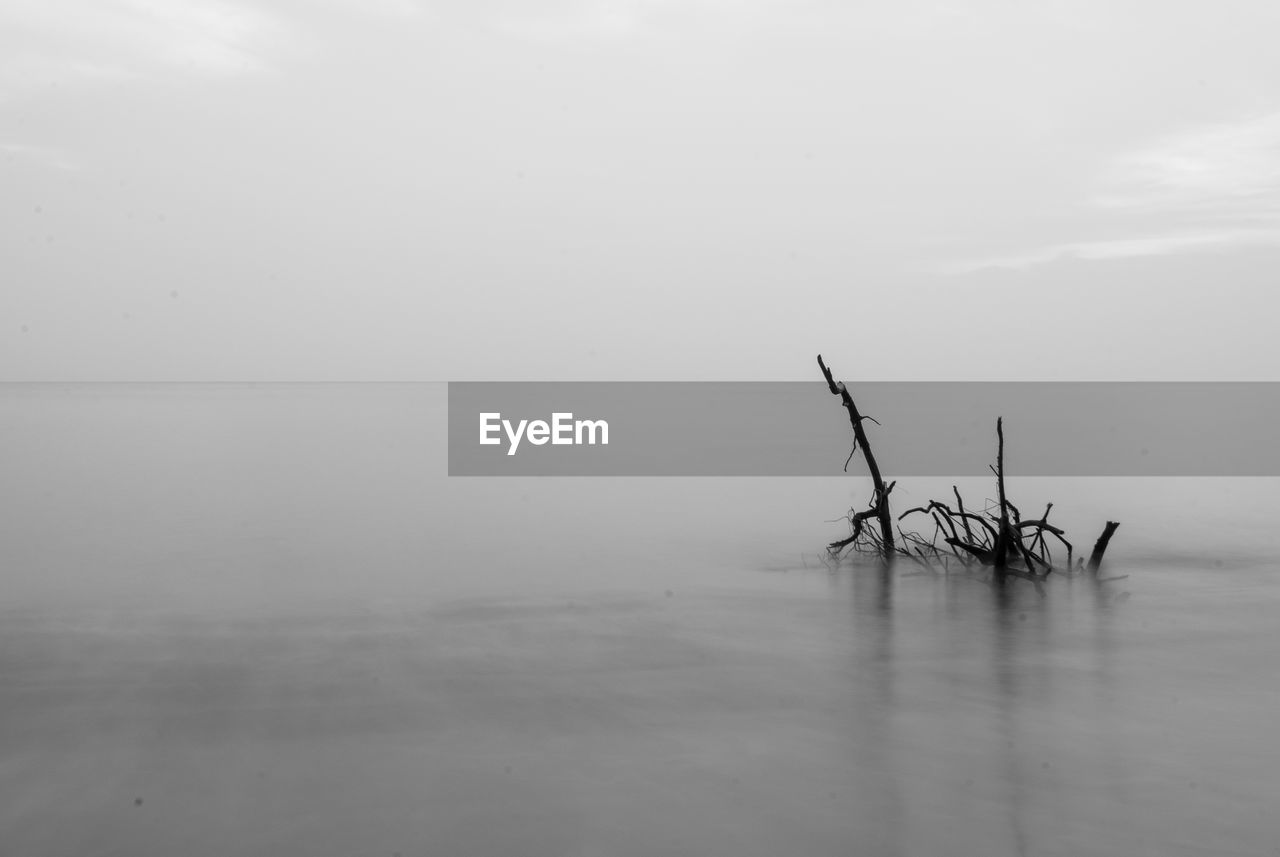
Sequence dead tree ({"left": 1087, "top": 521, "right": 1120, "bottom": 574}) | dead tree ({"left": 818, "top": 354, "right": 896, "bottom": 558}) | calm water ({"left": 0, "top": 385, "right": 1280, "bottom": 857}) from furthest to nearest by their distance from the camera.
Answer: dead tree ({"left": 1087, "top": 521, "right": 1120, "bottom": 574}) < dead tree ({"left": 818, "top": 354, "right": 896, "bottom": 558}) < calm water ({"left": 0, "top": 385, "right": 1280, "bottom": 857})

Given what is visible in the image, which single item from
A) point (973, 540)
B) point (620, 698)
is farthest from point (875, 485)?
point (620, 698)

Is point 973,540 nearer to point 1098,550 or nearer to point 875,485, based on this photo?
point 1098,550

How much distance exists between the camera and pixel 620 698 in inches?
501

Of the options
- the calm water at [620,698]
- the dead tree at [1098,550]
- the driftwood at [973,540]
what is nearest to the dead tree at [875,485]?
the driftwood at [973,540]

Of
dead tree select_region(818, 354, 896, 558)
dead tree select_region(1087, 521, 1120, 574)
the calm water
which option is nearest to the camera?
the calm water

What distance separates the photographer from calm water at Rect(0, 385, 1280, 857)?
350 inches

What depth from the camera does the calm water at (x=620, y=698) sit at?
8.89m

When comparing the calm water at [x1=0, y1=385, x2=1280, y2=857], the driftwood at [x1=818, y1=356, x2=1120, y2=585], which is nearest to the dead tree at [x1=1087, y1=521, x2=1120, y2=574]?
the driftwood at [x1=818, y1=356, x2=1120, y2=585]

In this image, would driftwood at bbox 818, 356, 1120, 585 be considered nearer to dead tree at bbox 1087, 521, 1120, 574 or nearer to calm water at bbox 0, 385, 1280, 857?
dead tree at bbox 1087, 521, 1120, 574

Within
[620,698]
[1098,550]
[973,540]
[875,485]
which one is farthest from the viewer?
[973,540]

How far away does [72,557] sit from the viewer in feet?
78.4

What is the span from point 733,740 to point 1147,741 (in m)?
4.24

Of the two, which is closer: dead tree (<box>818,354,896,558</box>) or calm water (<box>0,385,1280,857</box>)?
calm water (<box>0,385,1280,857</box>)

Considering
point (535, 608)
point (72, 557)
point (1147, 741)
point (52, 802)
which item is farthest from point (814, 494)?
point (52, 802)
